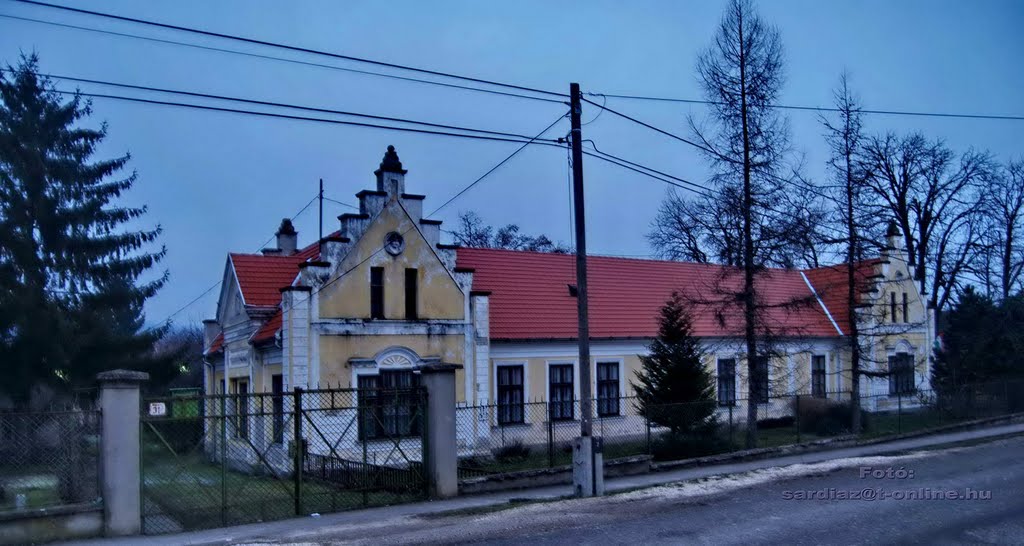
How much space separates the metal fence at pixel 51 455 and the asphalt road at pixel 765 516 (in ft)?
11.5

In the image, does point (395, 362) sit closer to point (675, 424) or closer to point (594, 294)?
point (675, 424)

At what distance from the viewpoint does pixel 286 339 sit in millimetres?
20141

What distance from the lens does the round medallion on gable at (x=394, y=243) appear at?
2144cm

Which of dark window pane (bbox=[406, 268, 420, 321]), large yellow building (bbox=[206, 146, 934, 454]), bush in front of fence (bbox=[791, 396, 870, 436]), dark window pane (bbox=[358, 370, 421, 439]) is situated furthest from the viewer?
bush in front of fence (bbox=[791, 396, 870, 436])

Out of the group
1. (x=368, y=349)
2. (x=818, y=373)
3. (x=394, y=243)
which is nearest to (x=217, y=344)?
(x=368, y=349)

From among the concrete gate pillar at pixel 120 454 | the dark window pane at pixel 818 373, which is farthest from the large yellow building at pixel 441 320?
the concrete gate pillar at pixel 120 454

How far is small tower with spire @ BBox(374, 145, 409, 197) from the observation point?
21578mm

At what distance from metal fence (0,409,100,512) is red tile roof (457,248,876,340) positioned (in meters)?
13.2

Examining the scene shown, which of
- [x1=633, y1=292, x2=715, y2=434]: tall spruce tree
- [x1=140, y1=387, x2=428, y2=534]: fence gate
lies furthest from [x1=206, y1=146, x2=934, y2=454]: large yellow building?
[x1=140, y1=387, x2=428, y2=534]: fence gate

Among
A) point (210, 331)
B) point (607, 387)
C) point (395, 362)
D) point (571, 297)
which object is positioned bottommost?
point (607, 387)

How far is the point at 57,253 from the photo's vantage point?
2372 cm

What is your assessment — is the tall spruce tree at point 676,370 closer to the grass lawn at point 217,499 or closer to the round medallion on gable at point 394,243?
the round medallion on gable at point 394,243

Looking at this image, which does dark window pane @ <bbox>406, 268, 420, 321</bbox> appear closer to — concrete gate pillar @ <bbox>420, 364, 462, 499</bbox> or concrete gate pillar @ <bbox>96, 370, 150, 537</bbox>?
concrete gate pillar @ <bbox>420, 364, 462, 499</bbox>

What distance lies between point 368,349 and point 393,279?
1.92 meters
